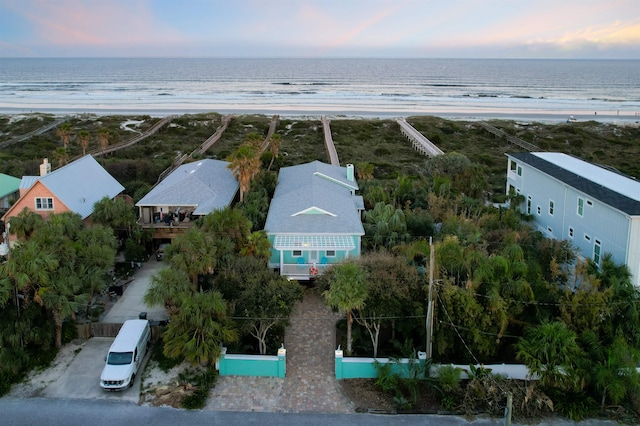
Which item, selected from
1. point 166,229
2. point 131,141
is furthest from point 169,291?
point 131,141

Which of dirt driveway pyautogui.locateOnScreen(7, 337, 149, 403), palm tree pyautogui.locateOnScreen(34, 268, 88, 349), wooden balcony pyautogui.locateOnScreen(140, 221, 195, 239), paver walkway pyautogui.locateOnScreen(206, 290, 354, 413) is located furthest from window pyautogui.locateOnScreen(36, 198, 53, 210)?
paver walkway pyautogui.locateOnScreen(206, 290, 354, 413)

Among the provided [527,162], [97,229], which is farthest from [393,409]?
[527,162]

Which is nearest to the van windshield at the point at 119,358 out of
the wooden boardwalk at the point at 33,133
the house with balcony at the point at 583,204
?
the house with balcony at the point at 583,204

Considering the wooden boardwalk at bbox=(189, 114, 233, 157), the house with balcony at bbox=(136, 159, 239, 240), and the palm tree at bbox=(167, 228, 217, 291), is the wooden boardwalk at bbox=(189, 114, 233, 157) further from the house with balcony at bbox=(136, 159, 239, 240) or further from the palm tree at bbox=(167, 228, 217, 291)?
the palm tree at bbox=(167, 228, 217, 291)

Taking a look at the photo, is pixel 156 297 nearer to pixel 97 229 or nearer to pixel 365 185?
pixel 97 229

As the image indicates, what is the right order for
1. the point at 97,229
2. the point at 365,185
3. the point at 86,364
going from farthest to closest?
the point at 365,185 < the point at 97,229 < the point at 86,364

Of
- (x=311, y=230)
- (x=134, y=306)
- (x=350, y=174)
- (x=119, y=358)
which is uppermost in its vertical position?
(x=350, y=174)

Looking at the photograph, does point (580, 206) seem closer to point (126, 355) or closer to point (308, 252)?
point (308, 252)
